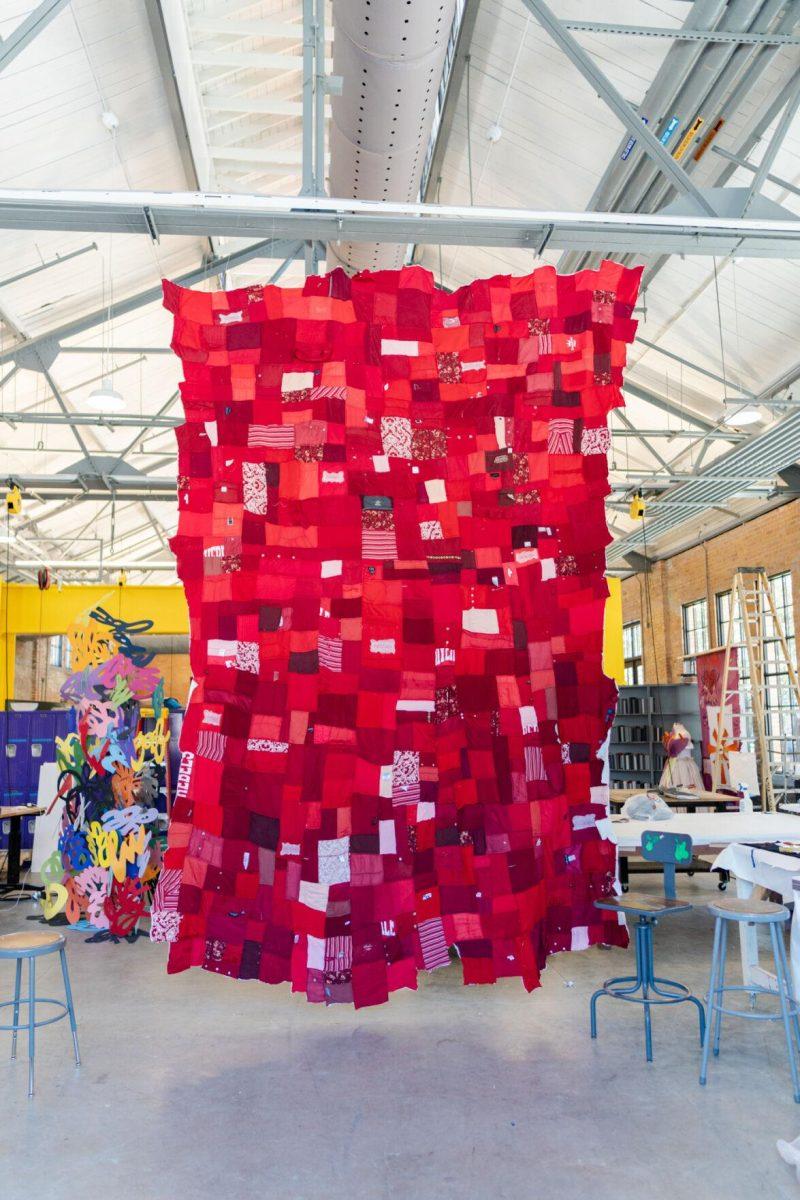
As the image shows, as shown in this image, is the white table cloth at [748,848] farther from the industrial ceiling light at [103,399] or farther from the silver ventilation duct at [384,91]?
the industrial ceiling light at [103,399]

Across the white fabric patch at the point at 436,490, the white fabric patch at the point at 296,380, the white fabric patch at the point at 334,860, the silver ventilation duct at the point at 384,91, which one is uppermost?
the silver ventilation duct at the point at 384,91

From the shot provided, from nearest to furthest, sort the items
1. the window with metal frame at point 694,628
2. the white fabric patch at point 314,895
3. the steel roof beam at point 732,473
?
the white fabric patch at point 314,895, the steel roof beam at point 732,473, the window with metal frame at point 694,628

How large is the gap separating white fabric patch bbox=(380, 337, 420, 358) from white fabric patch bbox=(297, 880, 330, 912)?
6.77 feet

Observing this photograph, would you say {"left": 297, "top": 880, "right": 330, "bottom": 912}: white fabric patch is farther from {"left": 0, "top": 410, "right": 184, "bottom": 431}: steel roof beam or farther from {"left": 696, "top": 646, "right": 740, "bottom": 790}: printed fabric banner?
{"left": 696, "top": 646, "right": 740, "bottom": 790}: printed fabric banner

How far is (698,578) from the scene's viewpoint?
1394 cm

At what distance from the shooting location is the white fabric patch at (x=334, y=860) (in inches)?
131

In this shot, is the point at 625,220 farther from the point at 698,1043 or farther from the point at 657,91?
the point at 698,1043

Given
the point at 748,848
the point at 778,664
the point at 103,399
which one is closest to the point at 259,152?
the point at 103,399

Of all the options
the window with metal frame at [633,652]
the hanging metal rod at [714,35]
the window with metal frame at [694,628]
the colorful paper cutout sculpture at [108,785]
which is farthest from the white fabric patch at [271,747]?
the window with metal frame at [633,652]

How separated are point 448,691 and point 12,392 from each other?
304 inches

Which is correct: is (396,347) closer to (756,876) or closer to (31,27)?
(31,27)

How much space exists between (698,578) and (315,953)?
11.9 metres

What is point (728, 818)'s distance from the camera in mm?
5047

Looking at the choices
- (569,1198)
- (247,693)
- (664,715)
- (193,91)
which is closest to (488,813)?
(247,693)
